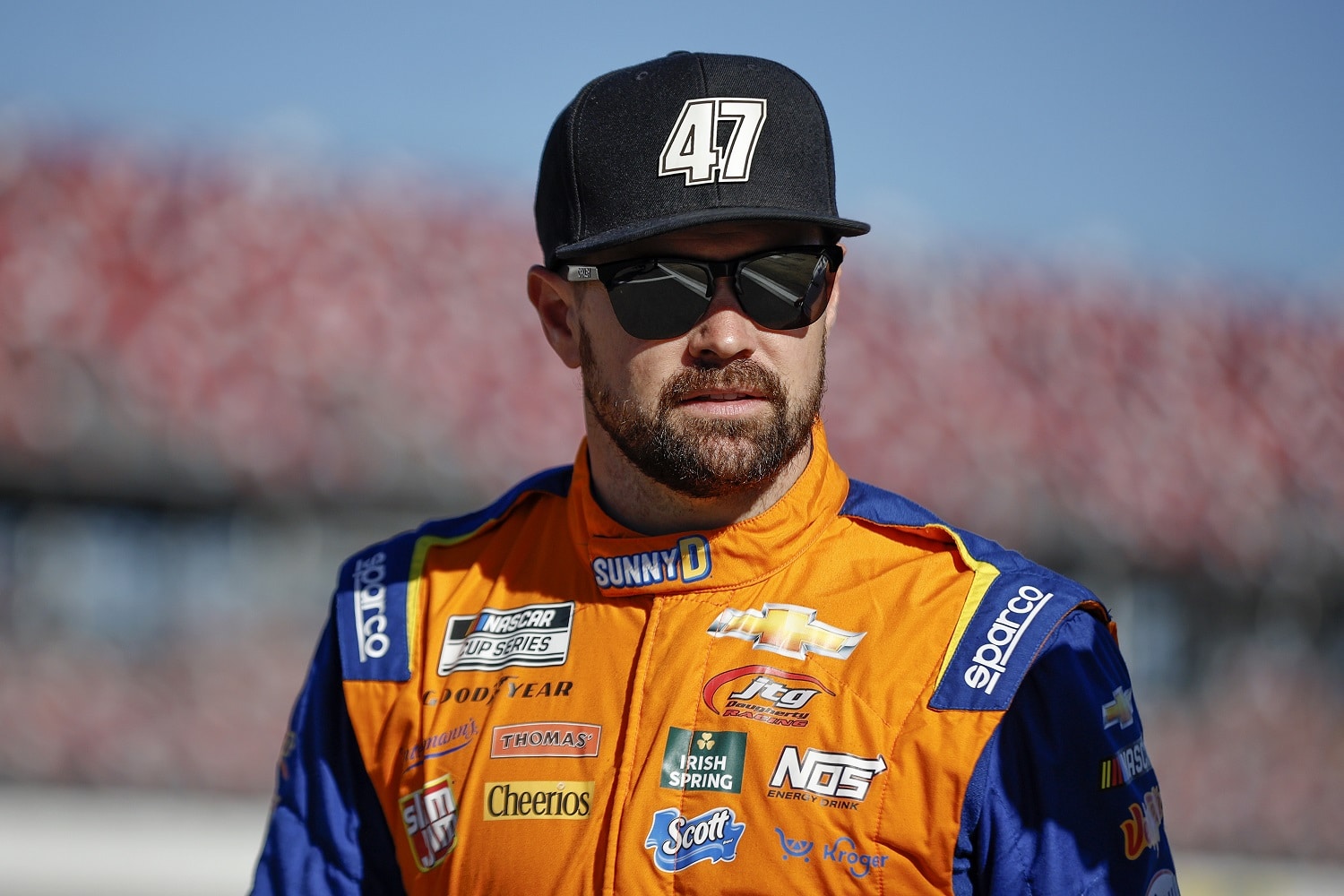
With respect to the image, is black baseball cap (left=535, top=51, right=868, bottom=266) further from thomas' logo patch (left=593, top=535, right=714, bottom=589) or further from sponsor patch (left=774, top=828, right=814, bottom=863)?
sponsor patch (left=774, top=828, right=814, bottom=863)

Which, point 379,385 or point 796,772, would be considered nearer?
point 796,772

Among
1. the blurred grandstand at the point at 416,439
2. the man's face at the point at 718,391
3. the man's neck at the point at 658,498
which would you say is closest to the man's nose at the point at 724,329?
the man's face at the point at 718,391

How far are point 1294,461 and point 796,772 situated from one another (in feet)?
20.1

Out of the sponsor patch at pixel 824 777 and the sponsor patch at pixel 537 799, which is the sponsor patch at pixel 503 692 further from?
the sponsor patch at pixel 824 777

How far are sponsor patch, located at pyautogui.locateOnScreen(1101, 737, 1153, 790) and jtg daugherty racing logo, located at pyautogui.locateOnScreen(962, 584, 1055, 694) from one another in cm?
15

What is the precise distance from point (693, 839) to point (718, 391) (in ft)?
1.78

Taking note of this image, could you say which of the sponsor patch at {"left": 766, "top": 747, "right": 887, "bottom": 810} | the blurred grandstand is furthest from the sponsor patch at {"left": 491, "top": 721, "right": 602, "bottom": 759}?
the blurred grandstand

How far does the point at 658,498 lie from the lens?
1.68 metres

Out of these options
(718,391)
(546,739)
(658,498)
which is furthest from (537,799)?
(718,391)

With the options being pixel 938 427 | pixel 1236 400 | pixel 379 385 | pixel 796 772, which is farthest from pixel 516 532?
pixel 1236 400

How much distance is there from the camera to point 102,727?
19.3 ft

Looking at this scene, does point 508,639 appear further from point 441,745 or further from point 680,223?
point 680,223

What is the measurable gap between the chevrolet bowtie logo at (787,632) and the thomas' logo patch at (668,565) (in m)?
0.07

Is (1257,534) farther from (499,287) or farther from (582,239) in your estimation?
(582,239)
